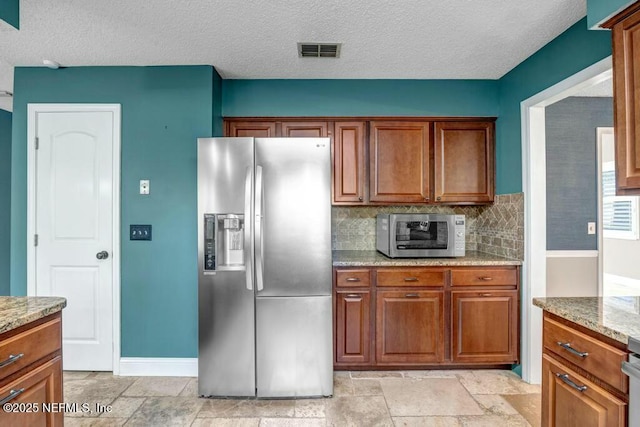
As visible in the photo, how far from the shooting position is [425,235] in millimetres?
2936

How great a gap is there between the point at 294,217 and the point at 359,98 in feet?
4.54

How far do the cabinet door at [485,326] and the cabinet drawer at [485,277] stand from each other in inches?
2.8

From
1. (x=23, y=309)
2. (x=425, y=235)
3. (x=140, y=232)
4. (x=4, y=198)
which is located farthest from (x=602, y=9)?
(x=4, y=198)

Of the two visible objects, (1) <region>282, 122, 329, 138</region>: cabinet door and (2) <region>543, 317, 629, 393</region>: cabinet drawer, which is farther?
(1) <region>282, 122, 329, 138</region>: cabinet door

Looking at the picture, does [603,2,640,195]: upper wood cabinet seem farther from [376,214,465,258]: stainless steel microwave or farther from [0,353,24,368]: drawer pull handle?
[0,353,24,368]: drawer pull handle

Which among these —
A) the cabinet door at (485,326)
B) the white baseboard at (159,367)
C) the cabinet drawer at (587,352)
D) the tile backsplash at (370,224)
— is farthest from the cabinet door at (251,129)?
the cabinet drawer at (587,352)

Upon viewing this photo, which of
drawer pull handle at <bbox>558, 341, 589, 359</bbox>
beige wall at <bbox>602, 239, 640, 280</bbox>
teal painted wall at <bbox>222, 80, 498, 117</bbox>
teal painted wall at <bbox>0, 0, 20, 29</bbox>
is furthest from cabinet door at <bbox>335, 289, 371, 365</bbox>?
beige wall at <bbox>602, 239, 640, 280</bbox>

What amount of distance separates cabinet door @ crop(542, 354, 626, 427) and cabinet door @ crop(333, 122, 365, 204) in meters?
1.89

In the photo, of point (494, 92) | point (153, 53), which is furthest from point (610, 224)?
point (153, 53)

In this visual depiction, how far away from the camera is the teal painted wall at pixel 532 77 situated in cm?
209

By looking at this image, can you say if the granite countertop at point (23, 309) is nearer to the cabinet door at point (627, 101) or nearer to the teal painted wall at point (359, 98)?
the teal painted wall at point (359, 98)

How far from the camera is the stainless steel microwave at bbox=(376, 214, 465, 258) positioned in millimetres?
2906

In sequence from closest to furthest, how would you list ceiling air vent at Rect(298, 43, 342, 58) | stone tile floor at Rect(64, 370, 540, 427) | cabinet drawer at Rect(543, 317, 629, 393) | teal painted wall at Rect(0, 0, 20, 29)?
cabinet drawer at Rect(543, 317, 629, 393), teal painted wall at Rect(0, 0, 20, 29), stone tile floor at Rect(64, 370, 540, 427), ceiling air vent at Rect(298, 43, 342, 58)

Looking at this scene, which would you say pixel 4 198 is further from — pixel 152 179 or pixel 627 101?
pixel 627 101
